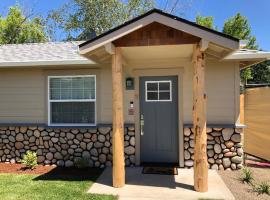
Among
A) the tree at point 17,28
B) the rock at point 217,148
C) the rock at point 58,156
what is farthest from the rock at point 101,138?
the tree at point 17,28

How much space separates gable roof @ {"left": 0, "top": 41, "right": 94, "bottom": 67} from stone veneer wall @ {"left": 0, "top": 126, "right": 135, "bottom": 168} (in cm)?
185

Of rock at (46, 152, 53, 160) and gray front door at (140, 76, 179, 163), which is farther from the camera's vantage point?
rock at (46, 152, 53, 160)

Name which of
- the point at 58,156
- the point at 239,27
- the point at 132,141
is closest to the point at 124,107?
the point at 132,141

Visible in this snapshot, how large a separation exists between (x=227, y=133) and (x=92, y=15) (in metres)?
19.4

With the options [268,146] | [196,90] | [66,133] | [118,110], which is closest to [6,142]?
[66,133]

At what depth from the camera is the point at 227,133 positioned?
6.86 meters

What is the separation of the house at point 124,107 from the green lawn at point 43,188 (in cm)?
128

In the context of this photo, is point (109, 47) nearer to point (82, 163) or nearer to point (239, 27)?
point (82, 163)

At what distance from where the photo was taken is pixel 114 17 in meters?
23.3

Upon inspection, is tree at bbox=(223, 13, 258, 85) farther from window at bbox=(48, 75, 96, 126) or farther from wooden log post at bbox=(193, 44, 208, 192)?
wooden log post at bbox=(193, 44, 208, 192)

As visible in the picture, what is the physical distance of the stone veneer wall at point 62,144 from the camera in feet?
23.9

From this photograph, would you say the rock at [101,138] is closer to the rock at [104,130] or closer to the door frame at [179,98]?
the rock at [104,130]

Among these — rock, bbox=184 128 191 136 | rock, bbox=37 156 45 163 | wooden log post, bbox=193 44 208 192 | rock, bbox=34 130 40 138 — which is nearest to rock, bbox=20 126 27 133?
rock, bbox=34 130 40 138

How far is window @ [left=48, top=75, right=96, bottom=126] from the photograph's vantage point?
7562 mm
